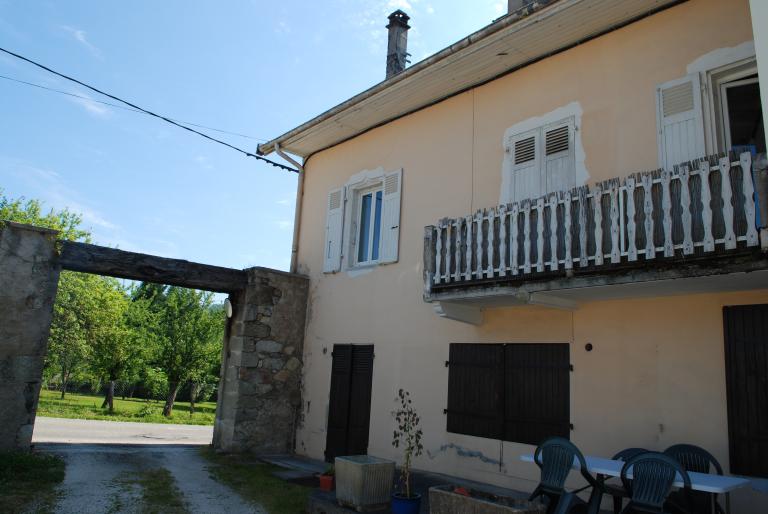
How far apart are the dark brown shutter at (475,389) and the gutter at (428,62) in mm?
4115

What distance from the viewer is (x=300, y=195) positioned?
38.2ft

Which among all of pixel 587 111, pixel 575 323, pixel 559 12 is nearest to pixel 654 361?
pixel 575 323

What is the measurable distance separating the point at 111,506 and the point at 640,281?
597 cm

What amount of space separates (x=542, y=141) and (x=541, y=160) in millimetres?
272

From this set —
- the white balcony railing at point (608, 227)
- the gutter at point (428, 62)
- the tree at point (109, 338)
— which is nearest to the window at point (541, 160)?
the white balcony railing at point (608, 227)

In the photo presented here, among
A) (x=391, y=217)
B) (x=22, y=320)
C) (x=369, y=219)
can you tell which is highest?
(x=369, y=219)

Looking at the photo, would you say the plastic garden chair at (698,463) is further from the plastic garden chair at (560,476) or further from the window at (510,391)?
the window at (510,391)

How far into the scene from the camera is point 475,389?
24.5 ft

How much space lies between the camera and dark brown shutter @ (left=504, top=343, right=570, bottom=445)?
6574 mm

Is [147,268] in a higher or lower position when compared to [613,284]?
higher

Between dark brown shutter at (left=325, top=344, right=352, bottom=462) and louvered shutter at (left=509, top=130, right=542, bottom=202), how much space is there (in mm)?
4050

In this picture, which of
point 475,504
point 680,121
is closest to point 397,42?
point 680,121

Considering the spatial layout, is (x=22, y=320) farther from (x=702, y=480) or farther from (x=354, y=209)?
(x=702, y=480)

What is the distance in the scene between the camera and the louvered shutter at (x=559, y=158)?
7008 millimetres
